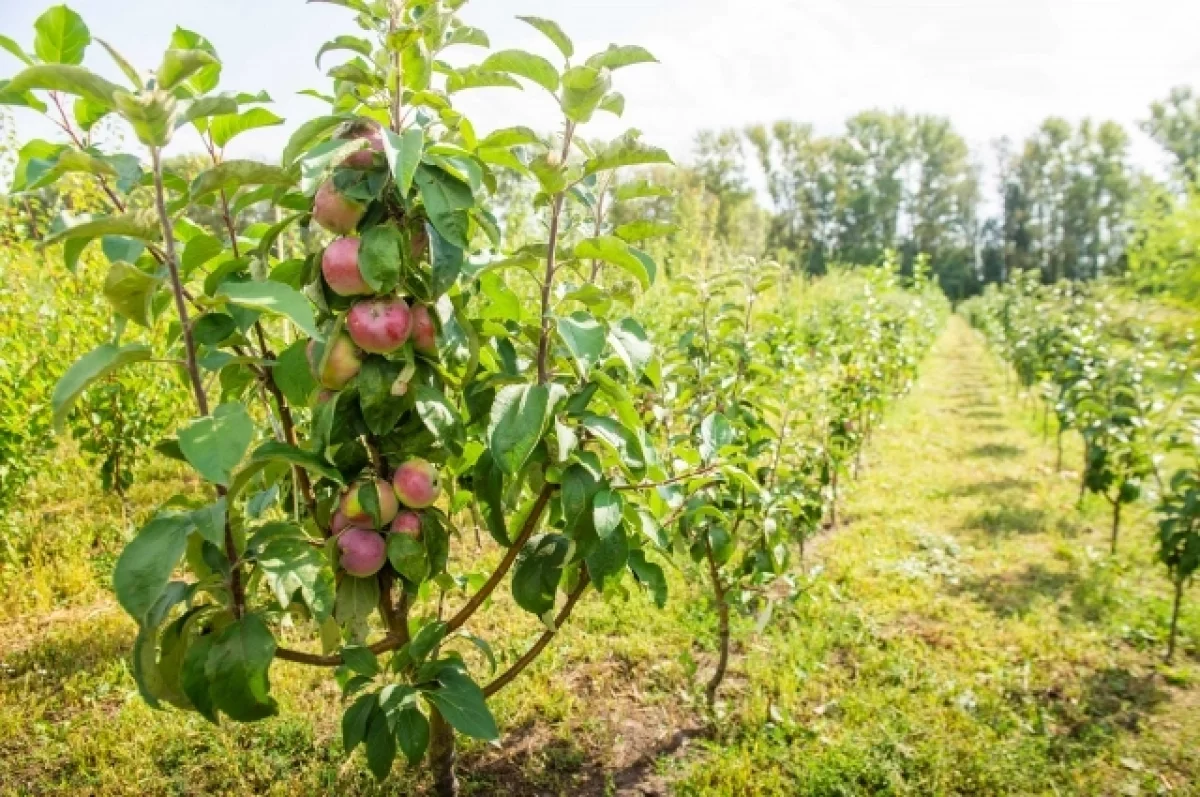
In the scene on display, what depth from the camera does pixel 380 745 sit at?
1.35 m

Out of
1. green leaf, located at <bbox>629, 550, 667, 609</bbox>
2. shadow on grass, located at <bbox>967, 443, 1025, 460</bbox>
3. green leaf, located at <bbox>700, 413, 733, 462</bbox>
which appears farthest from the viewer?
shadow on grass, located at <bbox>967, 443, 1025, 460</bbox>

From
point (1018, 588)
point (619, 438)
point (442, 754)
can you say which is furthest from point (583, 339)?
point (1018, 588)

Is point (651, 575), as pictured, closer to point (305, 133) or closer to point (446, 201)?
point (446, 201)

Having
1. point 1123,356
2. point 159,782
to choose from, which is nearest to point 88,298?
point 159,782

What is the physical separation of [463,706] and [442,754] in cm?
51

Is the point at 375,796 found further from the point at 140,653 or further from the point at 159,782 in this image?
the point at 140,653

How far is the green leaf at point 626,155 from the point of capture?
1267mm

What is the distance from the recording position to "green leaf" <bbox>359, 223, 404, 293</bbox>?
3.56ft

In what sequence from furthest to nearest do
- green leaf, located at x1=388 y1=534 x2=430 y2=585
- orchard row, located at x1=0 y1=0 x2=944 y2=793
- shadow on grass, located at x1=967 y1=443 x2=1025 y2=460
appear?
shadow on grass, located at x1=967 y1=443 x2=1025 y2=460 → green leaf, located at x1=388 y1=534 x2=430 y2=585 → orchard row, located at x1=0 y1=0 x2=944 y2=793

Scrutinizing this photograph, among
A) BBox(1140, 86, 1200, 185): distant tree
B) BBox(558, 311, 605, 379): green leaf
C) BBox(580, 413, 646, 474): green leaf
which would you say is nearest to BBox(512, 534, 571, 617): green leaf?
BBox(580, 413, 646, 474): green leaf

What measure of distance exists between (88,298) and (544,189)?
4009 mm

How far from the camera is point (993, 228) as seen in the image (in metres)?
50.4

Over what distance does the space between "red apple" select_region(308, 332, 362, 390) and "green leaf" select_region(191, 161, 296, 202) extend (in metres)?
0.28

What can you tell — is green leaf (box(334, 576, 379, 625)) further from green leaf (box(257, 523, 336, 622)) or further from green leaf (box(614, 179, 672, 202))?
green leaf (box(614, 179, 672, 202))
